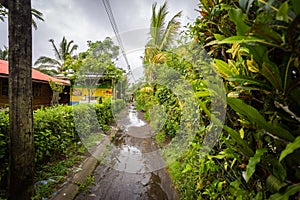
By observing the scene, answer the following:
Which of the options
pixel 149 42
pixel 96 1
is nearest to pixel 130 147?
pixel 96 1

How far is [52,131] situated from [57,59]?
73.6 ft

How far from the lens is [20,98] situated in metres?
2.12

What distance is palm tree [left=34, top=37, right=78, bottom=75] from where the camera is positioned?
22.5m

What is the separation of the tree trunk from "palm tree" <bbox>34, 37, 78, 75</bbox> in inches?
874

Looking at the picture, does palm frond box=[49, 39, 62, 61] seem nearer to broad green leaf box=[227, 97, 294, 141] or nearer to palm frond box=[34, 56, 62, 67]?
palm frond box=[34, 56, 62, 67]

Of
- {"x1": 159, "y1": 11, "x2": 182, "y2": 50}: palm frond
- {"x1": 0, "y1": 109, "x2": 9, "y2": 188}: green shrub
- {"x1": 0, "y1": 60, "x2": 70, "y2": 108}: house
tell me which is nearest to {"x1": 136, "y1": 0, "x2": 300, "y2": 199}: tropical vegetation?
{"x1": 0, "y1": 109, "x2": 9, "y2": 188}: green shrub

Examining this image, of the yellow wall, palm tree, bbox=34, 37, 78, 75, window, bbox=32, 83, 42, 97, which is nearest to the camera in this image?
window, bbox=32, 83, 42, 97

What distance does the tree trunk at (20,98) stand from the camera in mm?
2074

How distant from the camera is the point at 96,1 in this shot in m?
6.25

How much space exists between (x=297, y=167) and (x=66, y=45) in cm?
2539

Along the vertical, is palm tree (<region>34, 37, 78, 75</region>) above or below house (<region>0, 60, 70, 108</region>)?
above

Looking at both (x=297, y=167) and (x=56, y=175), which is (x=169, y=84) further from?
(x=297, y=167)

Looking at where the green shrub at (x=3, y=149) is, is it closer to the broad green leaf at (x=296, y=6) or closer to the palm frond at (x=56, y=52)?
the broad green leaf at (x=296, y=6)

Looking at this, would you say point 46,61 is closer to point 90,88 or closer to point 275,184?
point 90,88
